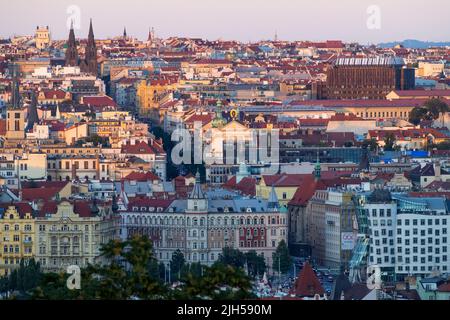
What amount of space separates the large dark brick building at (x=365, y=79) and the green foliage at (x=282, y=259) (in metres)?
44.6

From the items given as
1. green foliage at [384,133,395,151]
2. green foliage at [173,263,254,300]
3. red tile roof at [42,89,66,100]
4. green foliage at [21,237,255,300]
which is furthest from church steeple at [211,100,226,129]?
green foliage at [173,263,254,300]

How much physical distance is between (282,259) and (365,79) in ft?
155

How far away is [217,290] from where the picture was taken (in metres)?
16.6

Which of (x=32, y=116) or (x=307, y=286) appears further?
(x=32, y=116)

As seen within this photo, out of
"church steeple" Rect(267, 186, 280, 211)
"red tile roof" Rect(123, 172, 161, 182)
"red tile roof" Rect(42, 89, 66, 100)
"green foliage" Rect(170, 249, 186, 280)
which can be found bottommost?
"red tile roof" Rect(42, 89, 66, 100)

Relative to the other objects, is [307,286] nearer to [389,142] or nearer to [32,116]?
[389,142]

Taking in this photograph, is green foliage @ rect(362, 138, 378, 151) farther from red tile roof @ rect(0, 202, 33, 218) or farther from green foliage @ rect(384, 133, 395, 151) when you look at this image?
red tile roof @ rect(0, 202, 33, 218)

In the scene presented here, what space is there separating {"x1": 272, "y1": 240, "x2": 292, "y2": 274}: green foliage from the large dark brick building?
146ft

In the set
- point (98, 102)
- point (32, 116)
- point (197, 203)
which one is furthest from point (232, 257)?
point (98, 102)

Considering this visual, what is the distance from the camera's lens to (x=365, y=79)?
87.6 metres

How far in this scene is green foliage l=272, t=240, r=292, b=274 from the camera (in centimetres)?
4016

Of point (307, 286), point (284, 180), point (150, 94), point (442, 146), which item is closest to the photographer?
point (307, 286)

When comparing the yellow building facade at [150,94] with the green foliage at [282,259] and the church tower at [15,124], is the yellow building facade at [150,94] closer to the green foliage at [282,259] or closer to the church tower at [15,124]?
the church tower at [15,124]
